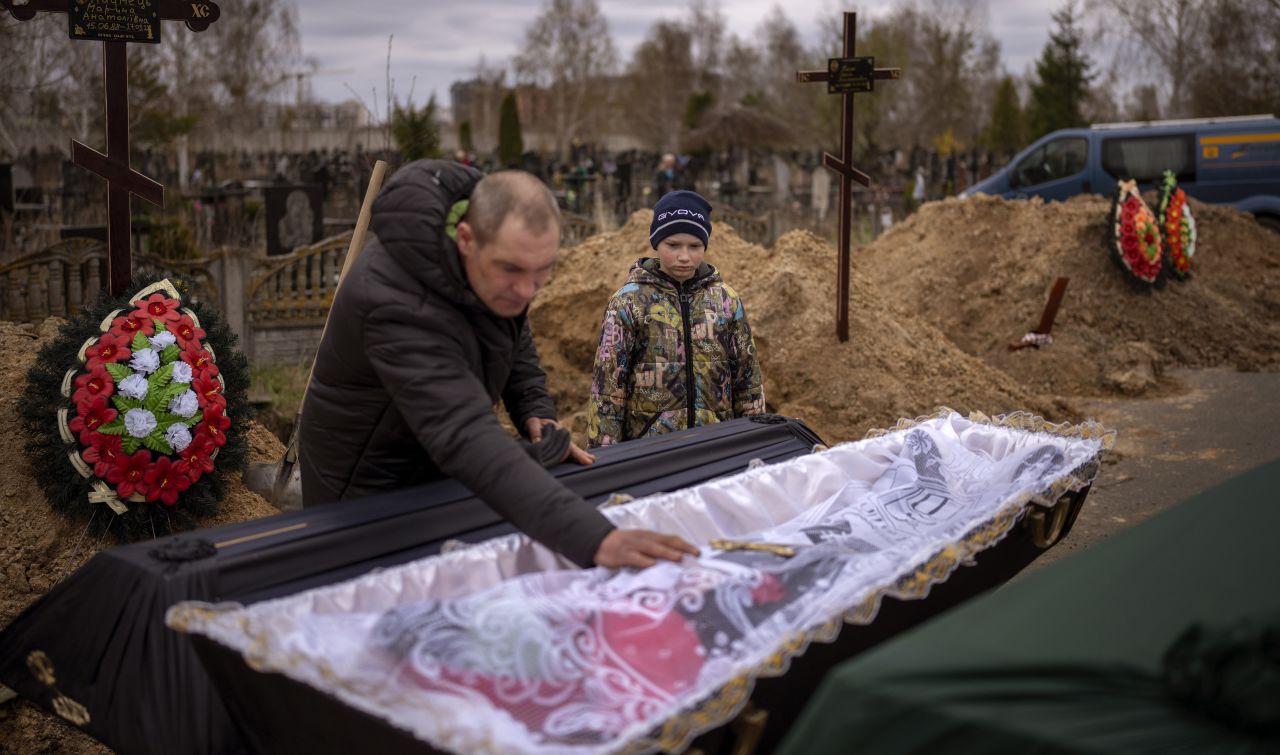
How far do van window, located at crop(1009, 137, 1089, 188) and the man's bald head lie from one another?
15085 mm

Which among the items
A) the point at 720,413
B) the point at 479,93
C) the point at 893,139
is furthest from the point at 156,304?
the point at 479,93

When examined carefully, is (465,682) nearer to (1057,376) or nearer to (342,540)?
(342,540)

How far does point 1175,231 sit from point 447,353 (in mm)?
11735

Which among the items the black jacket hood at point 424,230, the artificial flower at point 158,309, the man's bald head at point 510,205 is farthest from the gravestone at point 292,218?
the man's bald head at point 510,205

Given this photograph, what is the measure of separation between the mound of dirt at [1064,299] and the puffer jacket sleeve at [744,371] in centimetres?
595

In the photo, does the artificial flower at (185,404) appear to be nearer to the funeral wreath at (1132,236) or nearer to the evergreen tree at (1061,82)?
the funeral wreath at (1132,236)

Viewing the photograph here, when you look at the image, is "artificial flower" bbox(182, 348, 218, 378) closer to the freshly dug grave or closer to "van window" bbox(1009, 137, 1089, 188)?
the freshly dug grave

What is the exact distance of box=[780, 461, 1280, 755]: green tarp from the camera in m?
1.36

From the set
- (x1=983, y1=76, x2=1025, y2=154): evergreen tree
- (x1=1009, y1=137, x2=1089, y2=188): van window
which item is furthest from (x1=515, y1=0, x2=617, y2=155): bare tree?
(x1=1009, y1=137, x2=1089, y2=188): van window

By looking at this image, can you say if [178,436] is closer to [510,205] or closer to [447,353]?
[447,353]

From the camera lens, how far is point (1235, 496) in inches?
83.1

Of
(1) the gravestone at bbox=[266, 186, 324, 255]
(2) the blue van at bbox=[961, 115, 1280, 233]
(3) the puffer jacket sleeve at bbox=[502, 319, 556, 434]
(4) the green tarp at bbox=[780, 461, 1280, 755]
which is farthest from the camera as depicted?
(2) the blue van at bbox=[961, 115, 1280, 233]

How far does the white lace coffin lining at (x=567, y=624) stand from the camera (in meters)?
1.74

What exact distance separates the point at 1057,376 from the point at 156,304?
789 centimetres
